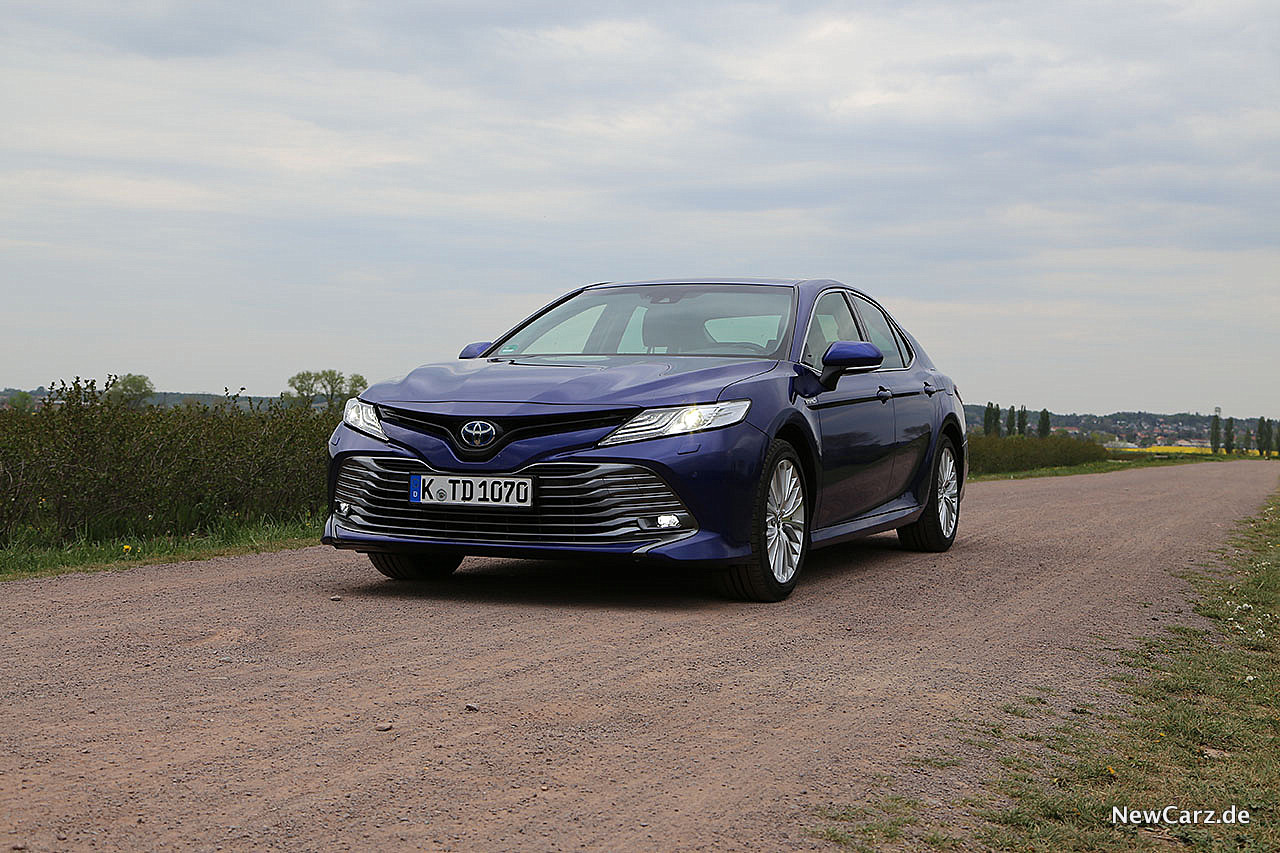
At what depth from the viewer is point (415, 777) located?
3562mm

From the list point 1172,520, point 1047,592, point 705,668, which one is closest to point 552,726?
point 705,668

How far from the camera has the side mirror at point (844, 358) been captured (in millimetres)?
7461

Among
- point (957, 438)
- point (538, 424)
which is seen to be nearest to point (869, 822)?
point (538, 424)

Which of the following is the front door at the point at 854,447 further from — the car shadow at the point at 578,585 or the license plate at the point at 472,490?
the license plate at the point at 472,490

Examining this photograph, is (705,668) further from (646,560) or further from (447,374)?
(447,374)

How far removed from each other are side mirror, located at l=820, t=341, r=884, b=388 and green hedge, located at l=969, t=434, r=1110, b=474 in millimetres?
36271

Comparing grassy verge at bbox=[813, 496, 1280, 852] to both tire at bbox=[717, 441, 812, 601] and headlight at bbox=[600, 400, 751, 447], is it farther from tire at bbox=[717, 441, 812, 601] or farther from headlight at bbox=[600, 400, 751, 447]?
headlight at bbox=[600, 400, 751, 447]

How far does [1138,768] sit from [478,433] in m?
3.37

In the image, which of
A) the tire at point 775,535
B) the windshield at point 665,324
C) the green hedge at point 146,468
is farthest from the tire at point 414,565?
the green hedge at point 146,468

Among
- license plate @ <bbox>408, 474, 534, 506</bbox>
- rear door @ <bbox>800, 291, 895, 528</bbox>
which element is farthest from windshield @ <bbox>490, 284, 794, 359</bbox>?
license plate @ <bbox>408, 474, 534, 506</bbox>

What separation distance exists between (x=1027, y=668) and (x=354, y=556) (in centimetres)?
468

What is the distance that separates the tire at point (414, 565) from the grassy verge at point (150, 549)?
68.8 inches

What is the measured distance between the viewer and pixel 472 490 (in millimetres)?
6430

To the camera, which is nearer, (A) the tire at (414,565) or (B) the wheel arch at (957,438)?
(A) the tire at (414,565)
